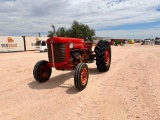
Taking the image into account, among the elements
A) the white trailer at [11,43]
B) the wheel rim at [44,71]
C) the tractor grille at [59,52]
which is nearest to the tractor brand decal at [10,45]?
the white trailer at [11,43]

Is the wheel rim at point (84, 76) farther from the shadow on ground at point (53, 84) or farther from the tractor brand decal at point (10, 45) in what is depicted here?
the tractor brand decal at point (10, 45)

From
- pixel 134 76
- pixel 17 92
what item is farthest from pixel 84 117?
pixel 134 76

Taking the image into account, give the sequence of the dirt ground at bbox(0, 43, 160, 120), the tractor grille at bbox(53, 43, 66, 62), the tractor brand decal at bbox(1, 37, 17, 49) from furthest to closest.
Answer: the tractor brand decal at bbox(1, 37, 17, 49)
the tractor grille at bbox(53, 43, 66, 62)
the dirt ground at bbox(0, 43, 160, 120)

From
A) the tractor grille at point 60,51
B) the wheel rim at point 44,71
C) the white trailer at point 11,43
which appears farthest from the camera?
the white trailer at point 11,43

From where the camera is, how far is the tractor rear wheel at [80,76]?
5.59 meters

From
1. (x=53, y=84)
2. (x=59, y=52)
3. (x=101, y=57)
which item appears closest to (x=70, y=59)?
(x=59, y=52)

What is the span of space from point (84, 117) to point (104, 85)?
2383mm

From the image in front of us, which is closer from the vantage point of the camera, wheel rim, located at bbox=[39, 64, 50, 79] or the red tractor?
the red tractor

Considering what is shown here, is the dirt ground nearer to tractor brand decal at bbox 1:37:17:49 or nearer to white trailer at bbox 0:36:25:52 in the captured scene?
white trailer at bbox 0:36:25:52

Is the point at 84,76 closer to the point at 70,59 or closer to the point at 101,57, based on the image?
the point at 70,59

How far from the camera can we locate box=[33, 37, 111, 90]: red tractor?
5955 millimetres

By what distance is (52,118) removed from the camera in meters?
4.12

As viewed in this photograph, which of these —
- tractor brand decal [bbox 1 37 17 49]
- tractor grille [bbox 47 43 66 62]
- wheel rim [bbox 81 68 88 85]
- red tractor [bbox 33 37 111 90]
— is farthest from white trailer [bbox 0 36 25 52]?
wheel rim [bbox 81 68 88 85]

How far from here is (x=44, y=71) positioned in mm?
7141
